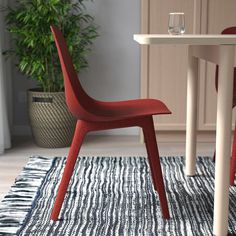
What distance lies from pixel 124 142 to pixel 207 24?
109 centimetres

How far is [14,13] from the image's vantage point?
3828 mm

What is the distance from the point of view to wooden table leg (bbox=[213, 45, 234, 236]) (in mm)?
2105

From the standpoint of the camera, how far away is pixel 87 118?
7.47 ft

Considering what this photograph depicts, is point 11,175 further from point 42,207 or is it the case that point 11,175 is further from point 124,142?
point 124,142

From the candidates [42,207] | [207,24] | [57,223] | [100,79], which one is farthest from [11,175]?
[207,24]

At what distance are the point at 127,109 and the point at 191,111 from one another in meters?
0.62

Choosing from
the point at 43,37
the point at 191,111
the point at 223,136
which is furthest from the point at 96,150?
the point at 223,136

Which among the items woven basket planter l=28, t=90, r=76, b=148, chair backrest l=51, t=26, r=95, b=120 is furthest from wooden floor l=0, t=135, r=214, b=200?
chair backrest l=51, t=26, r=95, b=120

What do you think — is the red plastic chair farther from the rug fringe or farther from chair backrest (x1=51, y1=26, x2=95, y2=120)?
the rug fringe

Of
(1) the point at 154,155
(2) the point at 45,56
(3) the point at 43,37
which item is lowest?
(1) the point at 154,155

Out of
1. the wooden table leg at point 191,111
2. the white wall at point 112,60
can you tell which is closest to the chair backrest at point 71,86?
the wooden table leg at point 191,111

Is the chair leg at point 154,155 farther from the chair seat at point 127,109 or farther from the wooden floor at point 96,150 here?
the wooden floor at point 96,150

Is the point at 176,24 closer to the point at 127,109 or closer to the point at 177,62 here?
the point at 127,109

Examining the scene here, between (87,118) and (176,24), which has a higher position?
(176,24)
